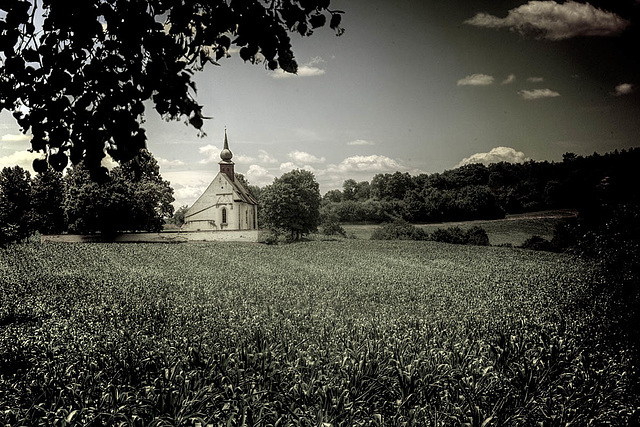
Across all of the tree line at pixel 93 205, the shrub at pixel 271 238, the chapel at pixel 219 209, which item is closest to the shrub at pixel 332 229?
the shrub at pixel 271 238

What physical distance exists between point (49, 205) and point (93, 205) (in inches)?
458

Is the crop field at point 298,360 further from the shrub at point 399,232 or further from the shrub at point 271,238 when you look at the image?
the shrub at point 271,238

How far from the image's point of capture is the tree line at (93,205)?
112 ft

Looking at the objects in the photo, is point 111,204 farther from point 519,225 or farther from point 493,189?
point 519,225

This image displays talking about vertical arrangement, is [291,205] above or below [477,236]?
above

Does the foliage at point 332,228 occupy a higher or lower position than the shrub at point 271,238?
higher

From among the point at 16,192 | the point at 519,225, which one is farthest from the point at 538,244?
the point at 16,192

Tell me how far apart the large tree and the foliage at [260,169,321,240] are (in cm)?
4067

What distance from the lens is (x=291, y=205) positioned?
144ft

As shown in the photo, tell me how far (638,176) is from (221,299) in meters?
13.2

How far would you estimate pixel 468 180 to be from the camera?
3475 cm

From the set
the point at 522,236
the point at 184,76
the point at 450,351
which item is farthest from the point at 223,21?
the point at 522,236

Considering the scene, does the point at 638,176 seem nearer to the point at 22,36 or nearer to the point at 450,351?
the point at 450,351

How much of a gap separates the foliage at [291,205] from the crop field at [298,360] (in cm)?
3183
